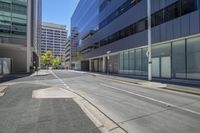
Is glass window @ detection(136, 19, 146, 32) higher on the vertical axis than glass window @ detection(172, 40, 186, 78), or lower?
higher

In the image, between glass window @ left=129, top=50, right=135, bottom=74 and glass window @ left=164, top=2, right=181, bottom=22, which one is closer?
glass window @ left=164, top=2, right=181, bottom=22

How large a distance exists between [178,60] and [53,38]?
165430 mm

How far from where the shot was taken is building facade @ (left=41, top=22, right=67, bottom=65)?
172875mm

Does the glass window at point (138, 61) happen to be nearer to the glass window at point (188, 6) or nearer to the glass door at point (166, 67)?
the glass door at point (166, 67)

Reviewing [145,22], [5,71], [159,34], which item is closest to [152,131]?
[159,34]

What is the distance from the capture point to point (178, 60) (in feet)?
73.0

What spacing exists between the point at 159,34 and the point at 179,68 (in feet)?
16.4

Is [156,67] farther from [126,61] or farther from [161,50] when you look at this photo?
[126,61]

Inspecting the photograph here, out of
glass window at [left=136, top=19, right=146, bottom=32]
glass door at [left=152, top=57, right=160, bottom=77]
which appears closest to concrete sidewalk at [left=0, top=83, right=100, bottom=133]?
glass door at [left=152, top=57, right=160, bottom=77]

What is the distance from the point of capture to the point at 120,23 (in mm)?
38188

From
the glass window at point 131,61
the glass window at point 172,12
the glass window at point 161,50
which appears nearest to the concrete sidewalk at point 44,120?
the glass window at point 172,12

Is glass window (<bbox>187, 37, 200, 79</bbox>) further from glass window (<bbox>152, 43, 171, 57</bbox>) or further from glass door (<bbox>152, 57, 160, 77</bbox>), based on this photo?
glass door (<bbox>152, 57, 160, 77</bbox>)

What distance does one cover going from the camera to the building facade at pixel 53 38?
173 m

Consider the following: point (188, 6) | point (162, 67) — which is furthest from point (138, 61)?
point (188, 6)
